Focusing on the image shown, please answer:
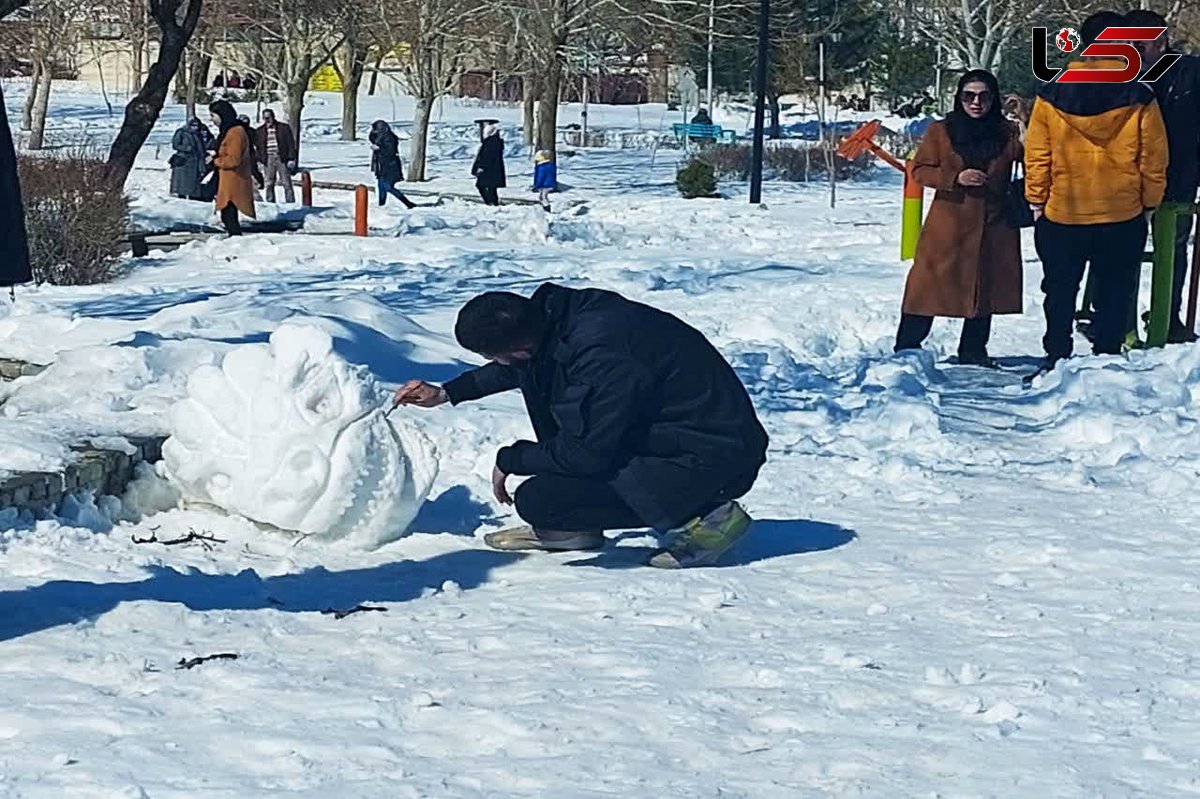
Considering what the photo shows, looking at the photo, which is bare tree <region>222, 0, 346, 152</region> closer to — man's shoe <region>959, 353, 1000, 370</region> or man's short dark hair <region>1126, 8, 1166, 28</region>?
man's shoe <region>959, 353, 1000, 370</region>

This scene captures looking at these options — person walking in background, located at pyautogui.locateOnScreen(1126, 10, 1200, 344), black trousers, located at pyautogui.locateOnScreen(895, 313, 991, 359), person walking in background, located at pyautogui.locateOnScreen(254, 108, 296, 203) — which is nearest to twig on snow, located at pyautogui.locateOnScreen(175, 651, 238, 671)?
black trousers, located at pyautogui.locateOnScreen(895, 313, 991, 359)

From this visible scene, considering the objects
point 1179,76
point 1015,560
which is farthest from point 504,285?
point 1015,560

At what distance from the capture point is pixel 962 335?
1013cm

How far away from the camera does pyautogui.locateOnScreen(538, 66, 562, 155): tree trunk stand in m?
36.1

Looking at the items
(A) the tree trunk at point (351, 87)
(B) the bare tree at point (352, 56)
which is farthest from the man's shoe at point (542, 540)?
(A) the tree trunk at point (351, 87)

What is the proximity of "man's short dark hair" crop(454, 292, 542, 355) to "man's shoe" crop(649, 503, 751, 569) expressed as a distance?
822 mm

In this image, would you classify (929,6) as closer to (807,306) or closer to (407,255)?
(407,255)

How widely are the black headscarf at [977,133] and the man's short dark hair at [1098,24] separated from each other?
61 centimetres

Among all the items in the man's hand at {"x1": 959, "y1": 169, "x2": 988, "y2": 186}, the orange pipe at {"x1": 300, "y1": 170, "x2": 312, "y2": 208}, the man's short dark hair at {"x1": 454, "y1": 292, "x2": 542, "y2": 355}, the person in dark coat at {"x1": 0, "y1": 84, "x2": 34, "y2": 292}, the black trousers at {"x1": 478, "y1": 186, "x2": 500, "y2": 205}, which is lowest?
the black trousers at {"x1": 478, "y1": 186, "x2": 500, "y2": 205}

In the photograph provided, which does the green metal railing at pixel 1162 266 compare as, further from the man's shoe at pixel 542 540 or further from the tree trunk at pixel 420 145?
the tree trunk at pixel 420 145

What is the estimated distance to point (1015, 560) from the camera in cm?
595

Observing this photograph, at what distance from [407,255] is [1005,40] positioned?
113 ft

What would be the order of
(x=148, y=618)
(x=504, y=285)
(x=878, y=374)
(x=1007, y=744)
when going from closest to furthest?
(x=1007, y=744) → (x=148, y=618) → (x=878, y=374) → (x=504, y=285)

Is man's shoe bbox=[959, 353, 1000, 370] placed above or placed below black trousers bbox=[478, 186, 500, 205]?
above
